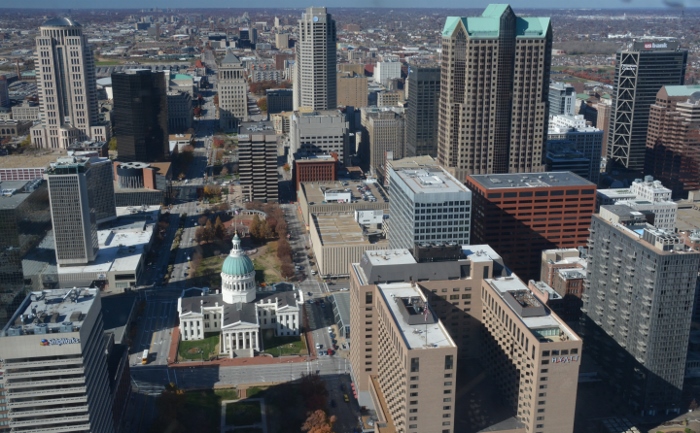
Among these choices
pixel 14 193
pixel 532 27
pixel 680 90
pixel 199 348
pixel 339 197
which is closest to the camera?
pixel 199 348

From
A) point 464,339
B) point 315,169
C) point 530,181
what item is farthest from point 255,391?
point 315,169

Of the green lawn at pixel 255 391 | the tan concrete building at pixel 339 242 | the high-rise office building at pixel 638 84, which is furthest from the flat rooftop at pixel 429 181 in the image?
the high-rise office building at pixel 638 84

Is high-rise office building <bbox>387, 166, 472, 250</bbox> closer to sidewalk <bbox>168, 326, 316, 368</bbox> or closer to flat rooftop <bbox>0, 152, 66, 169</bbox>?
sidewalk <bbox>168, 326, 316, 368</bbox>

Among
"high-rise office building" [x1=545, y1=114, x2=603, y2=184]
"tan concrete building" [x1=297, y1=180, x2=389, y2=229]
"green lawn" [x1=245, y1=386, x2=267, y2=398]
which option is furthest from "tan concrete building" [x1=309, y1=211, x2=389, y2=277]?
"high-rise office building" [x1=545, y1=114, x2=603, y2=184]

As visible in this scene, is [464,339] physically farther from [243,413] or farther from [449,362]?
[243,413]

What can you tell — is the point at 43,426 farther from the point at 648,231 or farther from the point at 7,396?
the point at 648,231

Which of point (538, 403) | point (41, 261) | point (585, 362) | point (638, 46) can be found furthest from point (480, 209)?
point (638, 46)

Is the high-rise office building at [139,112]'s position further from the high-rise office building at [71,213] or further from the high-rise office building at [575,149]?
the high-rise office building at [575,149]
